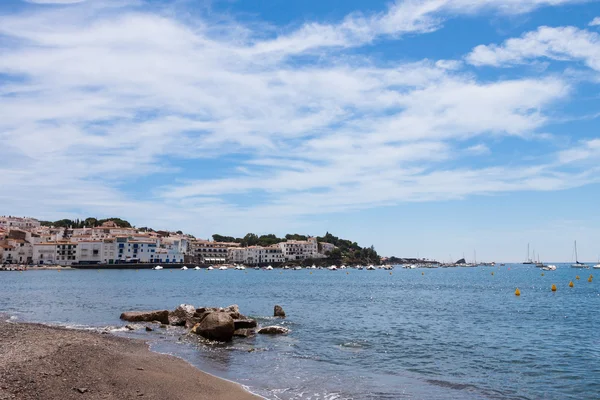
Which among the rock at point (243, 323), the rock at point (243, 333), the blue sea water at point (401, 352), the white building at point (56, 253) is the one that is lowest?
the blue sea water at point (401, 352)

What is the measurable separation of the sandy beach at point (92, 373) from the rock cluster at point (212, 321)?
642 centimetres

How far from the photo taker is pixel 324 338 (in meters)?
31.1

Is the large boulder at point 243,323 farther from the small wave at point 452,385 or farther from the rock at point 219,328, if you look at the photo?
the small wave at point 452,385

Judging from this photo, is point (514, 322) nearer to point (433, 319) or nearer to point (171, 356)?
point (433, 319)

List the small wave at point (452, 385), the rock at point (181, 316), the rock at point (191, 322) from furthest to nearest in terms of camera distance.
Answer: the rock at point (181, 316) < the rock at point (191, 322) < the small wave at point (452, 385)

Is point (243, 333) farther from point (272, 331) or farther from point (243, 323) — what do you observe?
point (272, 331)

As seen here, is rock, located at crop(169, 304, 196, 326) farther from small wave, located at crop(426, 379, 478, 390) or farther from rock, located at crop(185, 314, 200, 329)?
small wave, located at crop(426, 379, 478, 390)

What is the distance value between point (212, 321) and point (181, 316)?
796 centimetres

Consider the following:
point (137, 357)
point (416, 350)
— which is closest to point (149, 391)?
point (137, 357)

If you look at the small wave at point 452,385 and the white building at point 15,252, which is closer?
the small wave at point 452,385

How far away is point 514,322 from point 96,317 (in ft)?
112

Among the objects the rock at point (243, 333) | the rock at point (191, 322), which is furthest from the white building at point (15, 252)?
the rock at point (243, 333)

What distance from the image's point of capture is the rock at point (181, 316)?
3647 cm

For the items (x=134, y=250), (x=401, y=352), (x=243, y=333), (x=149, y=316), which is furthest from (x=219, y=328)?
(x=134, y=250)
